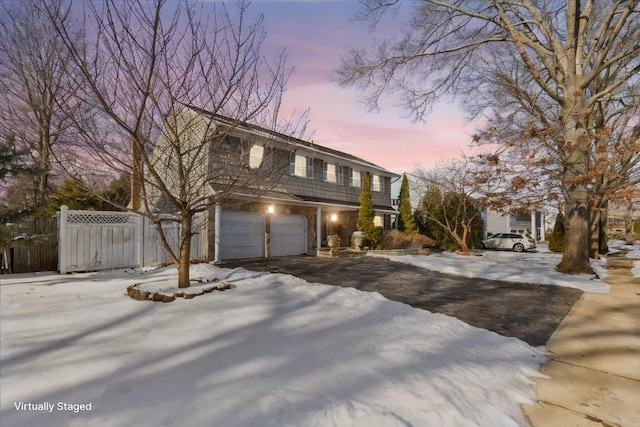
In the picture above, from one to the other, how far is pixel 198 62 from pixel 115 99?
1.43 metres

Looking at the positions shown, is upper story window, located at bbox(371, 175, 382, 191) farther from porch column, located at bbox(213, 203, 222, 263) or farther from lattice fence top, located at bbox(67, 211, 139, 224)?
lattice fence top, located at bbox(67, 211, 139, 224)

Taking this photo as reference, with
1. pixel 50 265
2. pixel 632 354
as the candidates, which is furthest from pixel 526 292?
pixel 50 265

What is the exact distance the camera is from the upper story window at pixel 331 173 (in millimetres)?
17828

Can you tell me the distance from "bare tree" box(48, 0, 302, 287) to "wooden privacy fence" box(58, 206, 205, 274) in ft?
12.0

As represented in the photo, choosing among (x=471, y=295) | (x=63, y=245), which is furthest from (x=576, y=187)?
(x=63, y=245)

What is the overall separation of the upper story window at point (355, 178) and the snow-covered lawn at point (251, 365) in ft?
46.1

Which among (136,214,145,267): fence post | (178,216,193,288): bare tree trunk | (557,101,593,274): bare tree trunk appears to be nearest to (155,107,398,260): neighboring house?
(178,216,193,288): bare tree trunk

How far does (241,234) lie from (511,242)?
1810 cm

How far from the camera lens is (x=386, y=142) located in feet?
46.7

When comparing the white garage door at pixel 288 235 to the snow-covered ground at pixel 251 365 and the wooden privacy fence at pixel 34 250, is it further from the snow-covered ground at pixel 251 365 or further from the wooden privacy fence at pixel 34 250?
the snow-covered ground at pixel 251 365

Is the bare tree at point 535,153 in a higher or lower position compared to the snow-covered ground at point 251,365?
higher

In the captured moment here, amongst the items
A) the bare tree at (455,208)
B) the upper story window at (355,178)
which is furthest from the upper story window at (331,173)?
the bare tree at (455,208)

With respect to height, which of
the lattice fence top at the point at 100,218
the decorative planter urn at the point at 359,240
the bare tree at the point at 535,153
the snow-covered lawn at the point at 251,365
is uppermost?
the bare tree at the point at 535,153

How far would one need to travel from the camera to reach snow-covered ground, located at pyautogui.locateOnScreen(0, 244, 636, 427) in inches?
97.9
